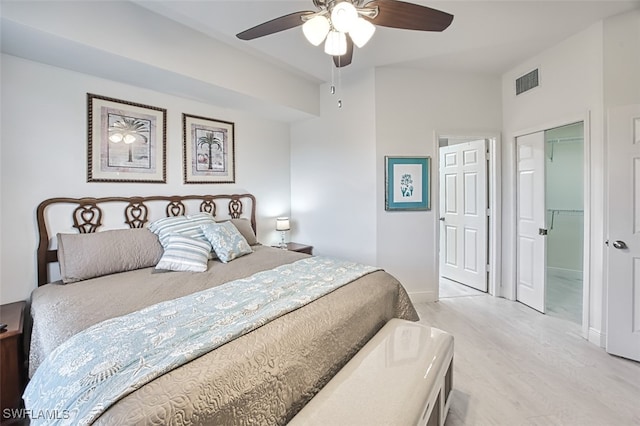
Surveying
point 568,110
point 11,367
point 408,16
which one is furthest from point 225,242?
point 568,110

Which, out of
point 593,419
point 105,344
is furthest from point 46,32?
point 593,419

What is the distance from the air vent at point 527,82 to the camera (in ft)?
10.4

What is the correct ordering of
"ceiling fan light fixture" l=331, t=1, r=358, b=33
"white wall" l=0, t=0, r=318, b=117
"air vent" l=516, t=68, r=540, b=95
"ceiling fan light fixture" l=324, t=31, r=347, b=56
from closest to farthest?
"ceiling fan light fixture" l=331, t=1, r=358, b=33
"ceiling fan light fixture" l=324, t=31, r=347, b=56
"white wall" l=0, t=0, r=318, b=117
"air vent" l=516, t=68, r=540, b=95

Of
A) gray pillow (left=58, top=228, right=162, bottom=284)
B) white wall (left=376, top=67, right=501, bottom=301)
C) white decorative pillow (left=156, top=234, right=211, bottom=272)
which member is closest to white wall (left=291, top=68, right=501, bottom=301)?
white wall (left=376, top=67, right=501, bottom=301)

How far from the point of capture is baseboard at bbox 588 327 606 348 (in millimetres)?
2482

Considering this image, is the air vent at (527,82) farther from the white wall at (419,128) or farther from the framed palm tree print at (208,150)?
the framed palm tree print at (208,150)

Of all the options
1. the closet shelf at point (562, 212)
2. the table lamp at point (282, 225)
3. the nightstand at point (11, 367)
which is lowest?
the nightstand at point (11, 367)

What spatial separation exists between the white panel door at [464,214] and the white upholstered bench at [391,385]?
99.2 inches

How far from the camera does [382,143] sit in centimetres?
350

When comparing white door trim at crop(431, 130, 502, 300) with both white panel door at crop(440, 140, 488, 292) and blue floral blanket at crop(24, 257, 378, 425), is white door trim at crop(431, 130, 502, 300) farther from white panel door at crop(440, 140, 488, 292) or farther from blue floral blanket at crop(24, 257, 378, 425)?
blue floral blanket at crop(24, 257, 378, 425)

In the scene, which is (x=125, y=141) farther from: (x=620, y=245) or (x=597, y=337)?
(x=597, y=337)

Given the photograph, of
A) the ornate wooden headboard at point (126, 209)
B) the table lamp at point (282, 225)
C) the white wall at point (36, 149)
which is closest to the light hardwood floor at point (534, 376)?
the table lamp at point (282, 225)

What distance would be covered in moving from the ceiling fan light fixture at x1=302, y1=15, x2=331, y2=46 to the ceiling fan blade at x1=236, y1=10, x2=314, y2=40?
71 mm

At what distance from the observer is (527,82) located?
10.7 feet
